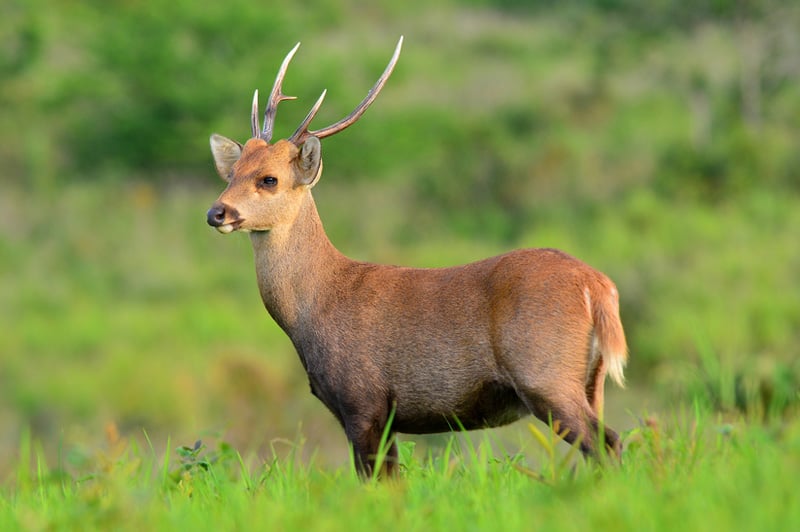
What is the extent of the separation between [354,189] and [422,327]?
26.3m

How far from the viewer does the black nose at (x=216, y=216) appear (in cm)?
A: 621

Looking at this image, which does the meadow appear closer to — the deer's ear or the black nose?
the deer's ear

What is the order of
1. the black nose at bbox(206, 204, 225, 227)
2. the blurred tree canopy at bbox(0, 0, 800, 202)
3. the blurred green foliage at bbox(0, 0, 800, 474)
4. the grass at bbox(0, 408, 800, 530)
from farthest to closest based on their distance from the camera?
the blurred tree canopy at bbox(0, 0, 800, 202)
the blurred green foliage at bbox(0, 0, 800, 474)
the black nose at bbox(206, 204, 225, 227)
the grass at bbox(0, 408, 800, 530)

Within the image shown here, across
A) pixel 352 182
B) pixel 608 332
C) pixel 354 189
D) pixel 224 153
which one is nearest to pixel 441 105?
pixel 352 182

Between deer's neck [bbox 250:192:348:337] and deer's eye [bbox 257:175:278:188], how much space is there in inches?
9.2

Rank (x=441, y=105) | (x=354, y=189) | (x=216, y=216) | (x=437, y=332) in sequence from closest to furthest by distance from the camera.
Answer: (x=437, y=332)
(x=216, y=216)
(x=354, y=189)
(x=441, y=105)

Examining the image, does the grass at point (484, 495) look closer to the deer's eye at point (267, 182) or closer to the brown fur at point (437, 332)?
the brown fur at point (437, 332)

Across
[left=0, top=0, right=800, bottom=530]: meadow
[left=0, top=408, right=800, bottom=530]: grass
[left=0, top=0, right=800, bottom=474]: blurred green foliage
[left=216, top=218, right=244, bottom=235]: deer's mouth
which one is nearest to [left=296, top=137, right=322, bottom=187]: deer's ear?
[left=216, top=218, right=244, bottom=235]: deer's mouth

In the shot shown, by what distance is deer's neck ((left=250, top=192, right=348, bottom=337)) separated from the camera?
6.45 meters

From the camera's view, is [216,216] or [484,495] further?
[216,216]

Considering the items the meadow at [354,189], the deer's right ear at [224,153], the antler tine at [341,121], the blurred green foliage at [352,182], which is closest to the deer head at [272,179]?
the antler tine at [341,121]

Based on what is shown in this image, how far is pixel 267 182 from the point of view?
6.47m

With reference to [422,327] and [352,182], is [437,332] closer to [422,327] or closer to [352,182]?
[422,327]

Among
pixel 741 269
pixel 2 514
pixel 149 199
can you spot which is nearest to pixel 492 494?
pixel 2 514
